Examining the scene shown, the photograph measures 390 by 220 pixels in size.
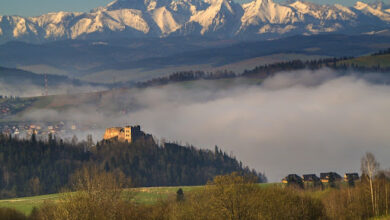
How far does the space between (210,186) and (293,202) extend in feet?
60.6

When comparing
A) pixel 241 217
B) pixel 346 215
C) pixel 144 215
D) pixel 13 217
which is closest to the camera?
pixel 241 217

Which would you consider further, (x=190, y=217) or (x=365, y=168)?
(x=365, y=168)

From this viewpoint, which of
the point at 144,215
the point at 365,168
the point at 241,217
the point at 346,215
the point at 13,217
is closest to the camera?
the point at 241,217

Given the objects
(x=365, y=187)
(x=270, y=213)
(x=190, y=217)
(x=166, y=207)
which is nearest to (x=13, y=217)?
(x=166, y=207)

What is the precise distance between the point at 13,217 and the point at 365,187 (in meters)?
70.2

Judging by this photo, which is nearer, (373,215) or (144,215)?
(144,215)

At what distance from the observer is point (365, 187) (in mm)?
171125

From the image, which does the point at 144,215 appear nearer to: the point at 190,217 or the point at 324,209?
the point at 190,217

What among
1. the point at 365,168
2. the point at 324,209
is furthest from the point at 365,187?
the point at 324,209

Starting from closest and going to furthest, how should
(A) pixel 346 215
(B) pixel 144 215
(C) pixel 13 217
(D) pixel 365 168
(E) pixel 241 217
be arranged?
(E) pixel 241 217
(B) pixel 144 215
(A) pixel 346 215
(C) pixel 13 217
(D) pixel 365 168

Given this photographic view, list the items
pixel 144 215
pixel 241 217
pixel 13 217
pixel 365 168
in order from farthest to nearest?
pixel 365 168
pixel 13 217
pixel 144 215
pixel 241 217

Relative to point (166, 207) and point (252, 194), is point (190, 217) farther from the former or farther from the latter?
point (166, 207)

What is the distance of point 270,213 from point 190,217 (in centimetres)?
1250

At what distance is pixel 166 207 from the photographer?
157500mm
